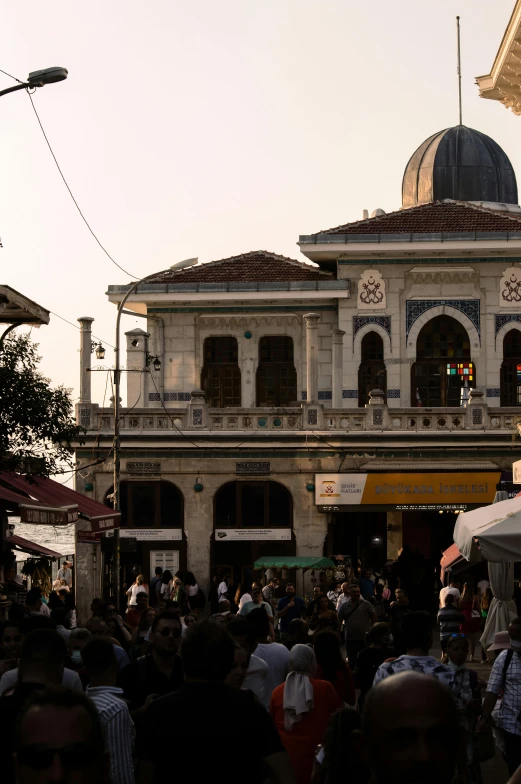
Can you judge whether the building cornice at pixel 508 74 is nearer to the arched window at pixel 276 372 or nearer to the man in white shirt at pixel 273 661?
the arched window at pixel 276 372

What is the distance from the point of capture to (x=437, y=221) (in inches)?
1710

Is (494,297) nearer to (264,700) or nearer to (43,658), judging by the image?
(264,700)

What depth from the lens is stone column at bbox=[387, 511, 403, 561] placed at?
40.3 metres

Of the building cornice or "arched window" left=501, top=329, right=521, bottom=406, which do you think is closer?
the building cornice

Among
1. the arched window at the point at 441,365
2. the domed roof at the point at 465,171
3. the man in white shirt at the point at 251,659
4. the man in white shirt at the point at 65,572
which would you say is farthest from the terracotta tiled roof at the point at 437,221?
the man in white shirt at the point at 251,659

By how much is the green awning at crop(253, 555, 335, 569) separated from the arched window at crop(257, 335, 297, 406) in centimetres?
960

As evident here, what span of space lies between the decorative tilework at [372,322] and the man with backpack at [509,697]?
32.7m

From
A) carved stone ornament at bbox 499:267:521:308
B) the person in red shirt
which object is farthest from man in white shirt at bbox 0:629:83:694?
carved stone ornament at bbox 499:267:521:308

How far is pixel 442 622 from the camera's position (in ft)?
59.4

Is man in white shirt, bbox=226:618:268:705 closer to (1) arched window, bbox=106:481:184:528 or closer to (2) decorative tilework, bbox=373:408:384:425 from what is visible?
(2) decorative tilework, bbox=373:408:384:425

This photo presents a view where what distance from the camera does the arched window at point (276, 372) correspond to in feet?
145

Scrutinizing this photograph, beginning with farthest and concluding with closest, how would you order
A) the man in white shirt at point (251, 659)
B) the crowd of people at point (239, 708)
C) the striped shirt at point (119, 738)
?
the man in white shirt at point (251, 659) < the striped shirt at point (119, 738) < the crowd of people at point (239, 708)

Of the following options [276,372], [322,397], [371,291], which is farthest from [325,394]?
[371,291]

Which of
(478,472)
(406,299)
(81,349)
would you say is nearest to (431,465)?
(478,472)
